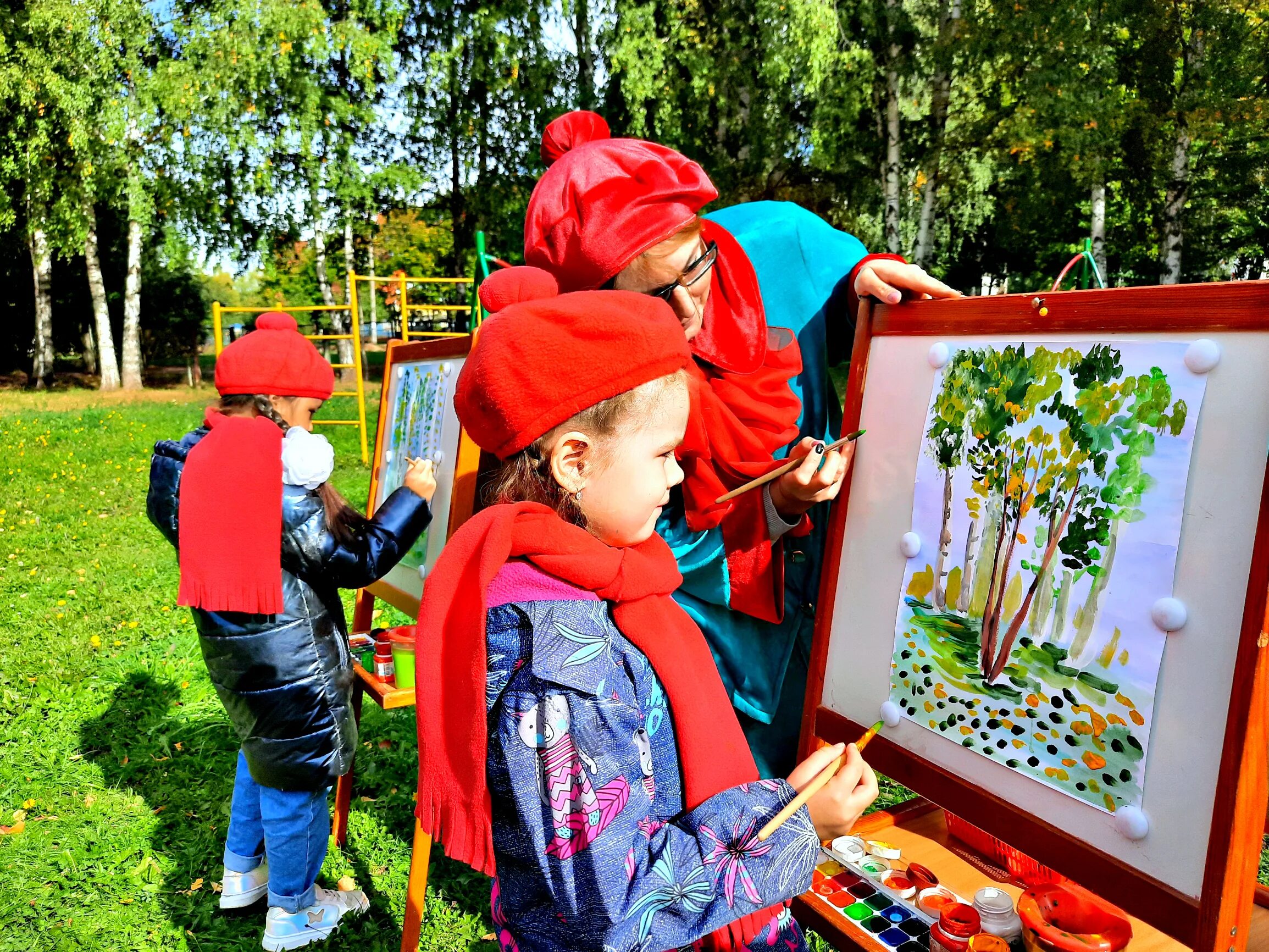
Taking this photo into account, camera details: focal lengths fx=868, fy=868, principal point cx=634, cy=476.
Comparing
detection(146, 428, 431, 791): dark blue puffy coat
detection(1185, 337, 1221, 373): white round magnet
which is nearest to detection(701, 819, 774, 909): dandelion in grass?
detection(1185, 337, 1221, 373): white round magnet

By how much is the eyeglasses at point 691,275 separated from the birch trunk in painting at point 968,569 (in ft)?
2.24

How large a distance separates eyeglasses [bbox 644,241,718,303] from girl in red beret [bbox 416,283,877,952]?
1.37 feet

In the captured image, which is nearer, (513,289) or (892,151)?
(513,289)

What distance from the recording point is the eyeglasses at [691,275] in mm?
1663

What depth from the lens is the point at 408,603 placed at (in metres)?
2.97

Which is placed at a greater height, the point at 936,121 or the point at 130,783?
the point at 936,121

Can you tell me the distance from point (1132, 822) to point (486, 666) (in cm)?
84

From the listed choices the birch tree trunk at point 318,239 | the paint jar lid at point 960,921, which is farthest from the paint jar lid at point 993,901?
the birch tree trunk at point 318,239

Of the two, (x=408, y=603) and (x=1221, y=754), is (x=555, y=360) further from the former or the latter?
(x=408, y=603)

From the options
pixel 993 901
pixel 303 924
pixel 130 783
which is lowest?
pixel 130 783

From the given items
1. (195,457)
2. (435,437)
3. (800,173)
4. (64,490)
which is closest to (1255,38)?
(800,173)

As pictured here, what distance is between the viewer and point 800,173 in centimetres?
1612

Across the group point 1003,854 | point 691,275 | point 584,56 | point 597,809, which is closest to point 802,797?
point 597,809

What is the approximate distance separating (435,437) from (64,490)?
8227 millimetres
